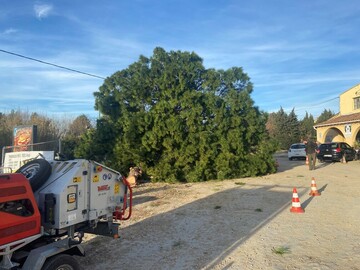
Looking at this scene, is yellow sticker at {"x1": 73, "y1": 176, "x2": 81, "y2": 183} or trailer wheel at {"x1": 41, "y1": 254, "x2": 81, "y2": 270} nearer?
trailer wheel at {"x1": 41, "y1": 254, "x2": 81, "y2": 270}

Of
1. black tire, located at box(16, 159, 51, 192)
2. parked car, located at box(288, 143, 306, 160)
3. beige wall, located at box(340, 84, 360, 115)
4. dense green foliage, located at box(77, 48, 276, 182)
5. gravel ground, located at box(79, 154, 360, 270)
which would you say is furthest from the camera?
beige wall, located at box(340, 84, 360, 115)

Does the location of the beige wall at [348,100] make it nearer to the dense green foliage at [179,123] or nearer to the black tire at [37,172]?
the dense green foliage at [179,123]

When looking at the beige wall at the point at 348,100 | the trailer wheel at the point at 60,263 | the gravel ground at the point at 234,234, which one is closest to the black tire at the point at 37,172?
the trailer wheel at the point at 60,263

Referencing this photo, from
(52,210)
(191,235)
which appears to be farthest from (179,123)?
(52,210)

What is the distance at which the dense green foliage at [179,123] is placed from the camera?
1541 centimetres

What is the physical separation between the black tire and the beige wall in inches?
1456

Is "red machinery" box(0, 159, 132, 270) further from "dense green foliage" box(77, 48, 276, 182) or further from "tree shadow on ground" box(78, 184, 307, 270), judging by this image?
"dense green foliage" box(77, 48, 276, 182)

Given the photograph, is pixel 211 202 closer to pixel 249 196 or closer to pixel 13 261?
pixel 249 196

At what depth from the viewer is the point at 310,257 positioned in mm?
5809

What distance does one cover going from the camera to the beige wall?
3599cm

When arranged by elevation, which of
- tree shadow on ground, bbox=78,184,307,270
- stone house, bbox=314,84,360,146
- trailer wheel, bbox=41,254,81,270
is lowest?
tree shadow on ground, bbox=78,184,307,270

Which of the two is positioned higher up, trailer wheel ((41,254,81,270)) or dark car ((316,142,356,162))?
dark car ((316,142,356,162))

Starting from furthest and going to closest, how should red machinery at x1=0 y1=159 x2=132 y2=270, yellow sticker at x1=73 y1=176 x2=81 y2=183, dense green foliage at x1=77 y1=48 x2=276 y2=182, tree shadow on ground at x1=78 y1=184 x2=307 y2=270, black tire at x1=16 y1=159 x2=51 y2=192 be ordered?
dense green foliage at x1=77 y1=48 x2=276 y2=182
tree shadow on ground at x1=78 y1=184 x2=307 y2=270
yellow sticker at x1=73 y1=176 x2=81 y2=183
black tire at x1=16 y1=159 x2=51 y2=192
red machinery at x1=0 y1=159 x2=132 y2=270

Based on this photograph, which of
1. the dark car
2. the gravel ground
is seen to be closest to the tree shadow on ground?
the gravel ground
